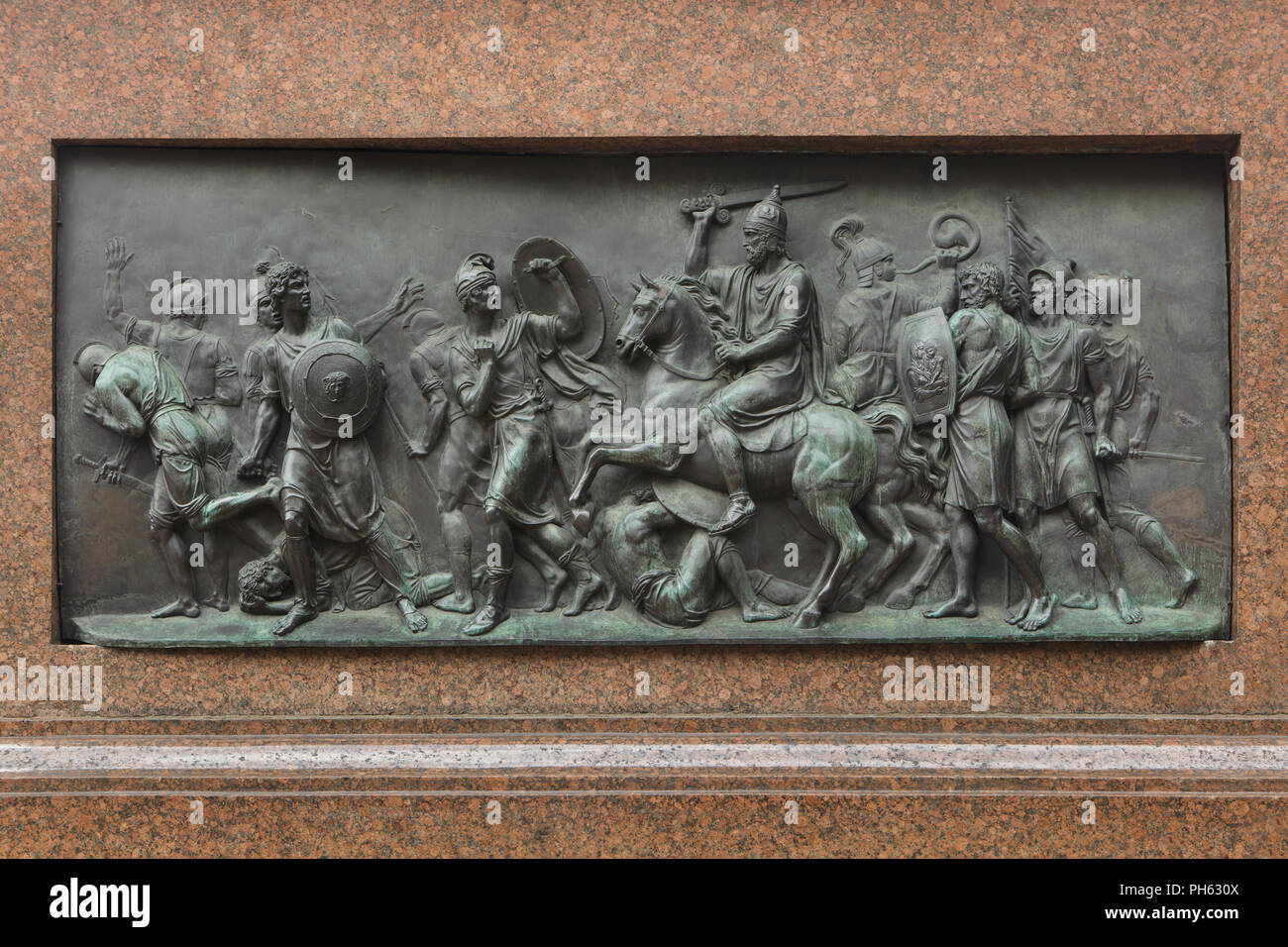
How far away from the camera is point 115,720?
741 cm

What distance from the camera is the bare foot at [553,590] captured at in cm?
740

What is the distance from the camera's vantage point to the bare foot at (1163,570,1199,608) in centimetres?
735

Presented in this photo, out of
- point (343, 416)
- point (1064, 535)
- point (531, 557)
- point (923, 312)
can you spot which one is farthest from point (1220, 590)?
point (343, 416)

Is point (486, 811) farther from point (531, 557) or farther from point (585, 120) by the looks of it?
point (585, 120)

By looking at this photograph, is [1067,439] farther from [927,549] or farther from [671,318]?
[671,318]

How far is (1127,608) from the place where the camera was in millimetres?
7285

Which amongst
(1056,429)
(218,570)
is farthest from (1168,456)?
(218,570)

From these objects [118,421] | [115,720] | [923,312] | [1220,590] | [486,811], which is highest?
Result: [923,312]

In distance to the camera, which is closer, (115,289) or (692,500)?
(692,500)

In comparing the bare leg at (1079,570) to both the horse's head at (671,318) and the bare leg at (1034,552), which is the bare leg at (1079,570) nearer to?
the bare leg at (1034,552)

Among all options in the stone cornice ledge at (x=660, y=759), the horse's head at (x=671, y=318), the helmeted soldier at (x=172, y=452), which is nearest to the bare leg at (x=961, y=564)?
the stone cornice ledge at (x=660, y=759)

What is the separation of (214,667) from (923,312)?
5.03m

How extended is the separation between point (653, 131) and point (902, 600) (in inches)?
132

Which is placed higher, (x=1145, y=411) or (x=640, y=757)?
(x=1145, y=411)
